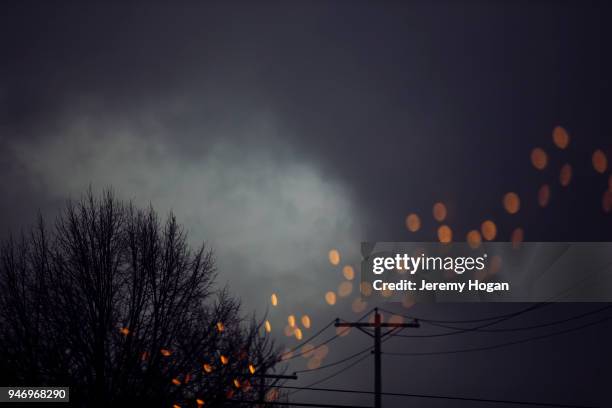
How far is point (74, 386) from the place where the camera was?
1159 cm

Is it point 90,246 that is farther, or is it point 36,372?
point 90,246

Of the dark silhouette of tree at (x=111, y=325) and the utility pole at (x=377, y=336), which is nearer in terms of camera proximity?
the dark silhouette of tree at (x=111, y=325)

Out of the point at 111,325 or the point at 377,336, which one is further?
the point at 377,336

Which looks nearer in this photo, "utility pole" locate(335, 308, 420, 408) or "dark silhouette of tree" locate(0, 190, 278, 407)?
"dark silhouette of tree" locate(0, 190, 278, 407)

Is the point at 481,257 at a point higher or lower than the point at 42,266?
higher

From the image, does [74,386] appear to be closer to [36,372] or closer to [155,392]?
[36,372]

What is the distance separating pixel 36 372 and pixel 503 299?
50.2 feet

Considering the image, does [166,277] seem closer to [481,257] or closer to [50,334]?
[50,334]

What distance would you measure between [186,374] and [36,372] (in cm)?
327

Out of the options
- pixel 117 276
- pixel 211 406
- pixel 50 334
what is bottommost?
pixel 211 406

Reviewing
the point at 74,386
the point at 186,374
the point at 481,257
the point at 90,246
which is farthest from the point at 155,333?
the point at 481,257

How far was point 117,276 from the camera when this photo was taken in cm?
1290

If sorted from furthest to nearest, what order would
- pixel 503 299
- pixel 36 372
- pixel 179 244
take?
pixel 503 299 → pixel 179 244 → pixel 36 372

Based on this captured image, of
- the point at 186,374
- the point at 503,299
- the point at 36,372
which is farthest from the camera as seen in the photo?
the point at 503,299
